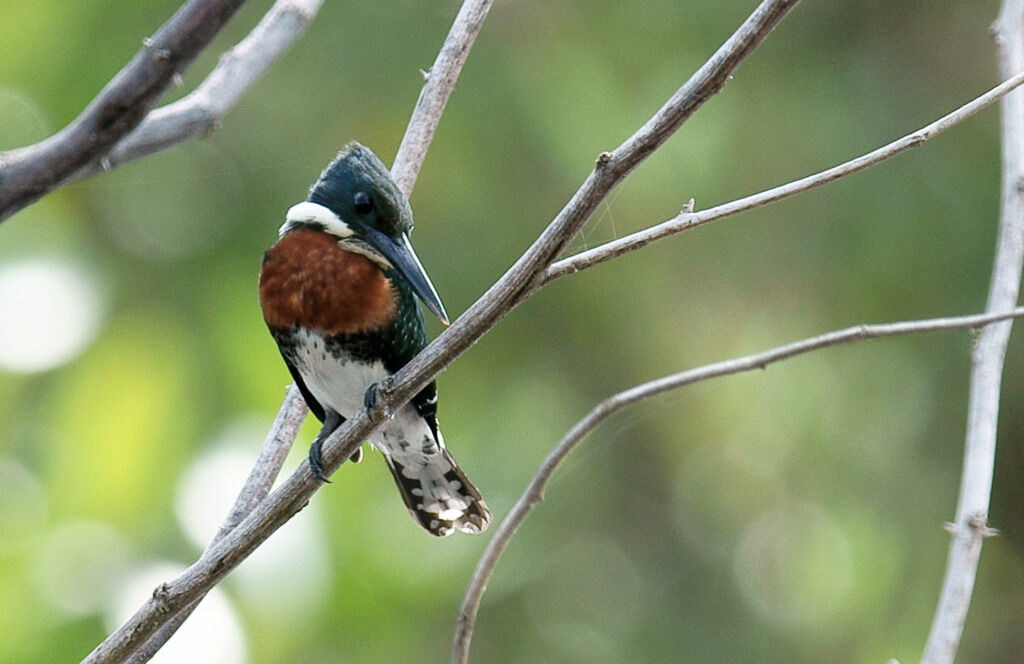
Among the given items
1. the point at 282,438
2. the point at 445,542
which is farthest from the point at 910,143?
the point at 445,542

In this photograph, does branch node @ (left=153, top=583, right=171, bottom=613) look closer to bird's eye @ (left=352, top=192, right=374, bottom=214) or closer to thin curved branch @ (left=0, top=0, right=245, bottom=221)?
thin curved branch @ (left=0, top=0, right=245, bottom=221)

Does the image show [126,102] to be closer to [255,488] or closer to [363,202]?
[255,488]

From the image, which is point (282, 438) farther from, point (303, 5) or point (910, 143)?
point (910, 143)

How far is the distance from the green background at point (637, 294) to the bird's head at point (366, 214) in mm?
987

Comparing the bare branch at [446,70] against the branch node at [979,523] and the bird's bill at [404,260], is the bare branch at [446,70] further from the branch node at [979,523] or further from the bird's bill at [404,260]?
the branch node at [979,523]

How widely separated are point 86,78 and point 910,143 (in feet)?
7.81

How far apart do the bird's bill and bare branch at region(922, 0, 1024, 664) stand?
70 centimetres

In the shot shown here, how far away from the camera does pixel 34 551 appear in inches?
97.1

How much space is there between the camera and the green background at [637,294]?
283 centimetres

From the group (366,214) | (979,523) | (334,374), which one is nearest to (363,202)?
(366,214)

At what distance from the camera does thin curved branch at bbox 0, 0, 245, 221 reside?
→ 0.56 metres

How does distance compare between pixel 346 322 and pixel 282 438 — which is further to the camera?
pixel 346 322

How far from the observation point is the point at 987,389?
1278mm

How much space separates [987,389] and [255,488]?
0.85m
